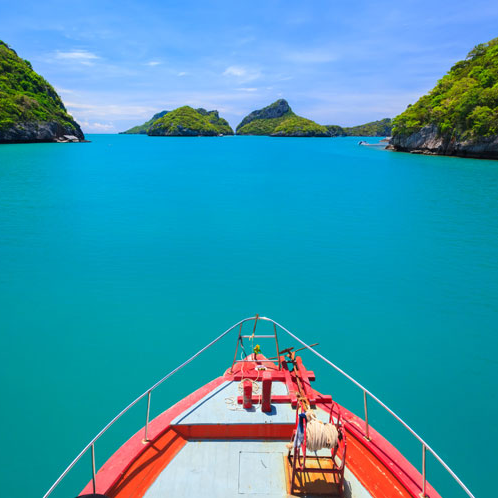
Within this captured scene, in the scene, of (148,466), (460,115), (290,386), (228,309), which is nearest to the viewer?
(148,466)

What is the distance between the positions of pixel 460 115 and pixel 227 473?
9201cm

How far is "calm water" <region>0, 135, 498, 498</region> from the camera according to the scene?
9734 mm

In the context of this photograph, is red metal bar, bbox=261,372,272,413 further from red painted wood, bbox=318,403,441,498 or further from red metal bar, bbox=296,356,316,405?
red painted wood, bbox=318,403,441,498

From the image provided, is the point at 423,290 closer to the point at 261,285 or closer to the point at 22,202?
the point at 261,285

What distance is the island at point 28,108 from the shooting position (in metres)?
105

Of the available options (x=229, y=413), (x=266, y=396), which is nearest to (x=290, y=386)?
(x=266, y=396)

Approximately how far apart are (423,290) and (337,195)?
2691cm

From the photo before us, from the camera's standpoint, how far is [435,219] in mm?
31062

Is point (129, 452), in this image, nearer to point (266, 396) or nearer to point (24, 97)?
point (266, 396)

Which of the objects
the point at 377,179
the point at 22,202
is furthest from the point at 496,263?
the point at 22,202

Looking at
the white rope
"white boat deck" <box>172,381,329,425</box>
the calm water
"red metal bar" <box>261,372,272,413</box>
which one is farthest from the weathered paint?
the calm water

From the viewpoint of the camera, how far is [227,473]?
6332 millimetres

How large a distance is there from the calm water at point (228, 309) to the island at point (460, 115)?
49800mm

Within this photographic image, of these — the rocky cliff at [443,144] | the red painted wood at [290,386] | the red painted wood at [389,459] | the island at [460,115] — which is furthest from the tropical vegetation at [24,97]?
the red painted wood at [389,459]
